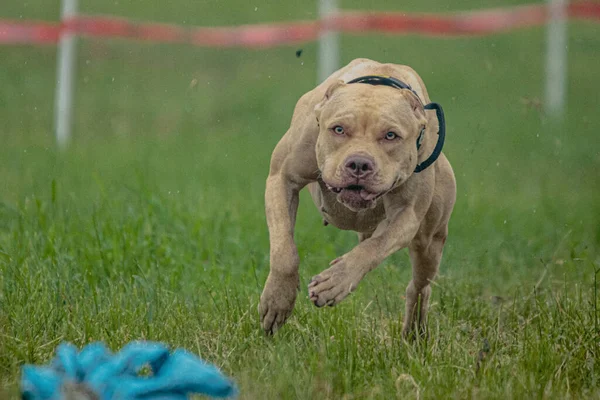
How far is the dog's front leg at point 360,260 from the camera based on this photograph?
13.6 feet

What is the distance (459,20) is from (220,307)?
956 cm

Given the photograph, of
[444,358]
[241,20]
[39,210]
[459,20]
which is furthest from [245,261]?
[241,20]

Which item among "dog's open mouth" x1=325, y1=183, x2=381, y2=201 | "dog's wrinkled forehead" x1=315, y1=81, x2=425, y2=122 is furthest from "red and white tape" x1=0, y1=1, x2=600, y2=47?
"dog's open mouth" x1=325, y1=183, x2=381, y2=201

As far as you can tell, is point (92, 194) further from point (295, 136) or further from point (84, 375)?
point (84, 375)

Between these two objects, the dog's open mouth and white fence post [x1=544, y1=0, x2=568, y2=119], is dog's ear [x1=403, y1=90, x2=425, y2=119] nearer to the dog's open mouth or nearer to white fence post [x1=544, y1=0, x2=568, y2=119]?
the dog's open mouth

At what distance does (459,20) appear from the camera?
13.5 metres

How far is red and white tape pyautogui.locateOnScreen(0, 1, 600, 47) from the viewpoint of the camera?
1131 centimetres

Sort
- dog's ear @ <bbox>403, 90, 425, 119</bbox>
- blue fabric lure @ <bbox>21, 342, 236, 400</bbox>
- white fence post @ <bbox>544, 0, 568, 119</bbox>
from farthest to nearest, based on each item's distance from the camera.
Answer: white fence post @ <bbox>544, 0, 568, 119</bbox>, dog's ear @ <bbox>403, 90, 425, 119</bbox>, blue fabric lure @ <bbox>21, 342, 236, 400</bbox>

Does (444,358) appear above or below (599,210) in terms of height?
above

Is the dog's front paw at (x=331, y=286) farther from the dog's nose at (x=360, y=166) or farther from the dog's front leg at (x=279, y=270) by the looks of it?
the dog's nose at (x=360, y=166)

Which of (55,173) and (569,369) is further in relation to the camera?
(55,173)

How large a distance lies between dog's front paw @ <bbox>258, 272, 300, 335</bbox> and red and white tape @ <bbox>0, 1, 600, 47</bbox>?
20.4 feet

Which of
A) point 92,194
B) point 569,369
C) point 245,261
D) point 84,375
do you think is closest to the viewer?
point 84,375

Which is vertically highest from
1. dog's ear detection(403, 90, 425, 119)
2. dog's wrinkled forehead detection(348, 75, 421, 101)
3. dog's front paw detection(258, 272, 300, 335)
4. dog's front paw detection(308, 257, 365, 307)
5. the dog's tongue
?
dog's wrinkled forehead detection(348, 75, 421, 101)
